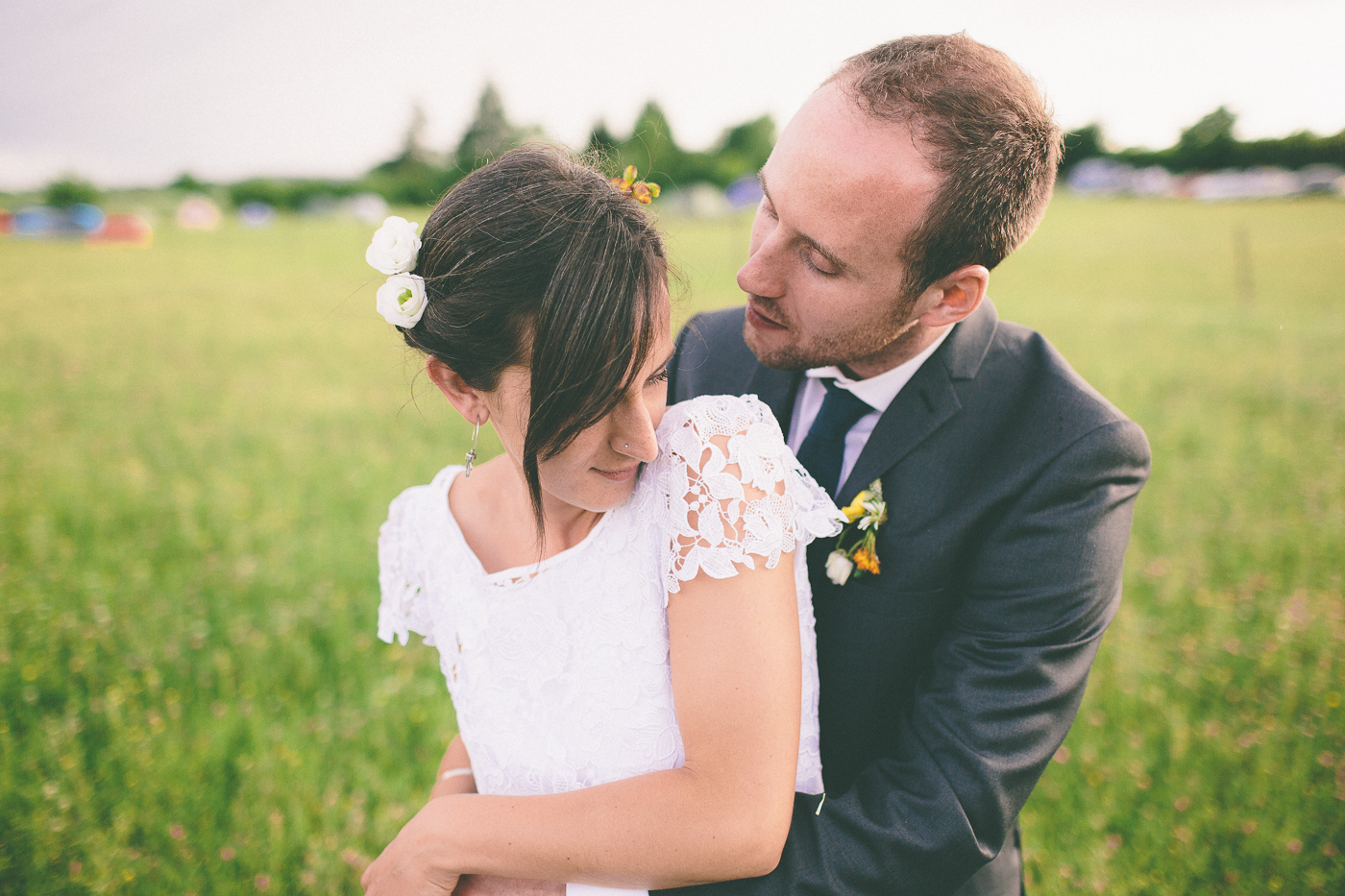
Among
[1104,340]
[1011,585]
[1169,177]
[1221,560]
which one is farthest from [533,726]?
[1169,177]

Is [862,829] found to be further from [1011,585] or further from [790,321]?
[790,321]

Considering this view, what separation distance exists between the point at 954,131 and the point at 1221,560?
504 cm

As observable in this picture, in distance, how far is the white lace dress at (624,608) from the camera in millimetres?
1587

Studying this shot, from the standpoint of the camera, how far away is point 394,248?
1.68 m

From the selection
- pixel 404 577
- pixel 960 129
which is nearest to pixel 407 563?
pixel 404 577

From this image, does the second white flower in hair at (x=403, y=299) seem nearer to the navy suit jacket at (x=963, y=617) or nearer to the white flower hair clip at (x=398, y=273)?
the white flower hair clip at (x=398, y=273)

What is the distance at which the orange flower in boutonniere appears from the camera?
1734mm

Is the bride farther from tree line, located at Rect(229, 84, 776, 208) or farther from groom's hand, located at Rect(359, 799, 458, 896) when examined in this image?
tree line, located at Rect(229, 84, 776, 208)

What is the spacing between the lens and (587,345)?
1.49 metres

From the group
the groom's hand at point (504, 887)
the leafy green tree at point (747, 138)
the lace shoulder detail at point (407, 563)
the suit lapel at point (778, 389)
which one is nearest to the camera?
the groom's hand at point (504, 887)

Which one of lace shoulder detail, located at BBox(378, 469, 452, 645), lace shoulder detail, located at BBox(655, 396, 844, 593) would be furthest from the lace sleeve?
lace shoulder detail, located at BBox(655, 396, 844, 593)

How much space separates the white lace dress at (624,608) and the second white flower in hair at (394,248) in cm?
71

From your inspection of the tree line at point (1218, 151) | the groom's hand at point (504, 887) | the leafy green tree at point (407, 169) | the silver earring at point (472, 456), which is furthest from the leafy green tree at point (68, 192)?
the groom's hand at point (504, 887)

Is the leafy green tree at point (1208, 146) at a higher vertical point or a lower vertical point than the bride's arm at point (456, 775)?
higher
